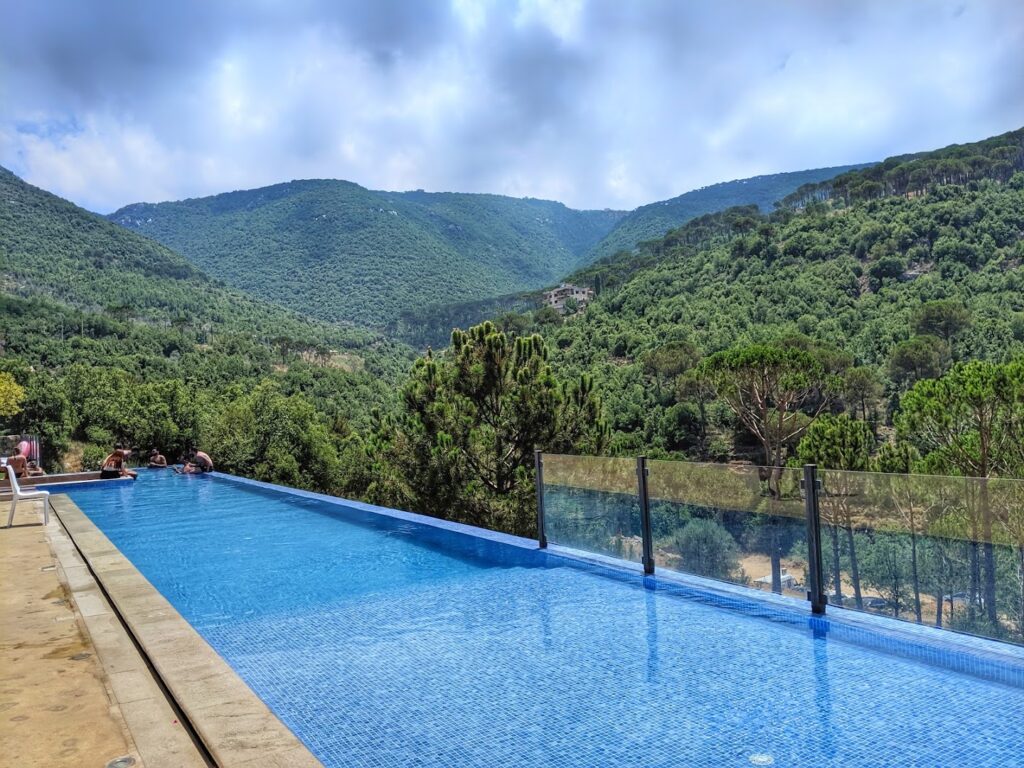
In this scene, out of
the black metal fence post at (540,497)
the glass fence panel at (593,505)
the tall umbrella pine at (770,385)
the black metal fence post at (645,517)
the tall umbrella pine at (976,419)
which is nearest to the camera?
the black metal fence post at (645,517)

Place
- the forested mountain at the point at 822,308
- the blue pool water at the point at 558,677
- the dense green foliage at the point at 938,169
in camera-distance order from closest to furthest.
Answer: the blue pool water at the point at 558,677 → the forested mountain at the point at 822,308 → the dense green foliage at the point at 938,169

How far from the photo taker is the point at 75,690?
10.0 ft

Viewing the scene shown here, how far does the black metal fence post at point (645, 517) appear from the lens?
16.7 feet

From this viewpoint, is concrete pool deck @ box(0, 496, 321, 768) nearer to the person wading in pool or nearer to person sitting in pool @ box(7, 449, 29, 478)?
person sitting in pool @ box(7, 449, 29, 478)

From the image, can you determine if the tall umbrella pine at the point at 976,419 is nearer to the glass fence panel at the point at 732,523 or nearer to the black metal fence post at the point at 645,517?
the black metal fence post at the point at 645,517

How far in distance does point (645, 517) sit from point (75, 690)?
137 inches

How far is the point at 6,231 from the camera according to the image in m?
72.9

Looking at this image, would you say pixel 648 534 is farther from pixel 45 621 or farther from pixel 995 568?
pixel 45 621

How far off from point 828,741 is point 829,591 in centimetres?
150

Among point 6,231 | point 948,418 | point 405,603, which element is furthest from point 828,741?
point 6,231

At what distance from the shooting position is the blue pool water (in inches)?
109

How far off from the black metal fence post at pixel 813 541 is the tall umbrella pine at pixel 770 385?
2226cm

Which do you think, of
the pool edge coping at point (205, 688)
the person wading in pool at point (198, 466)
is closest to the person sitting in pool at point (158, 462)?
the person wading in pool at point (198, 466)

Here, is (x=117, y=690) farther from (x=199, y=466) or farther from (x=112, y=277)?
(x=112, y=277)
